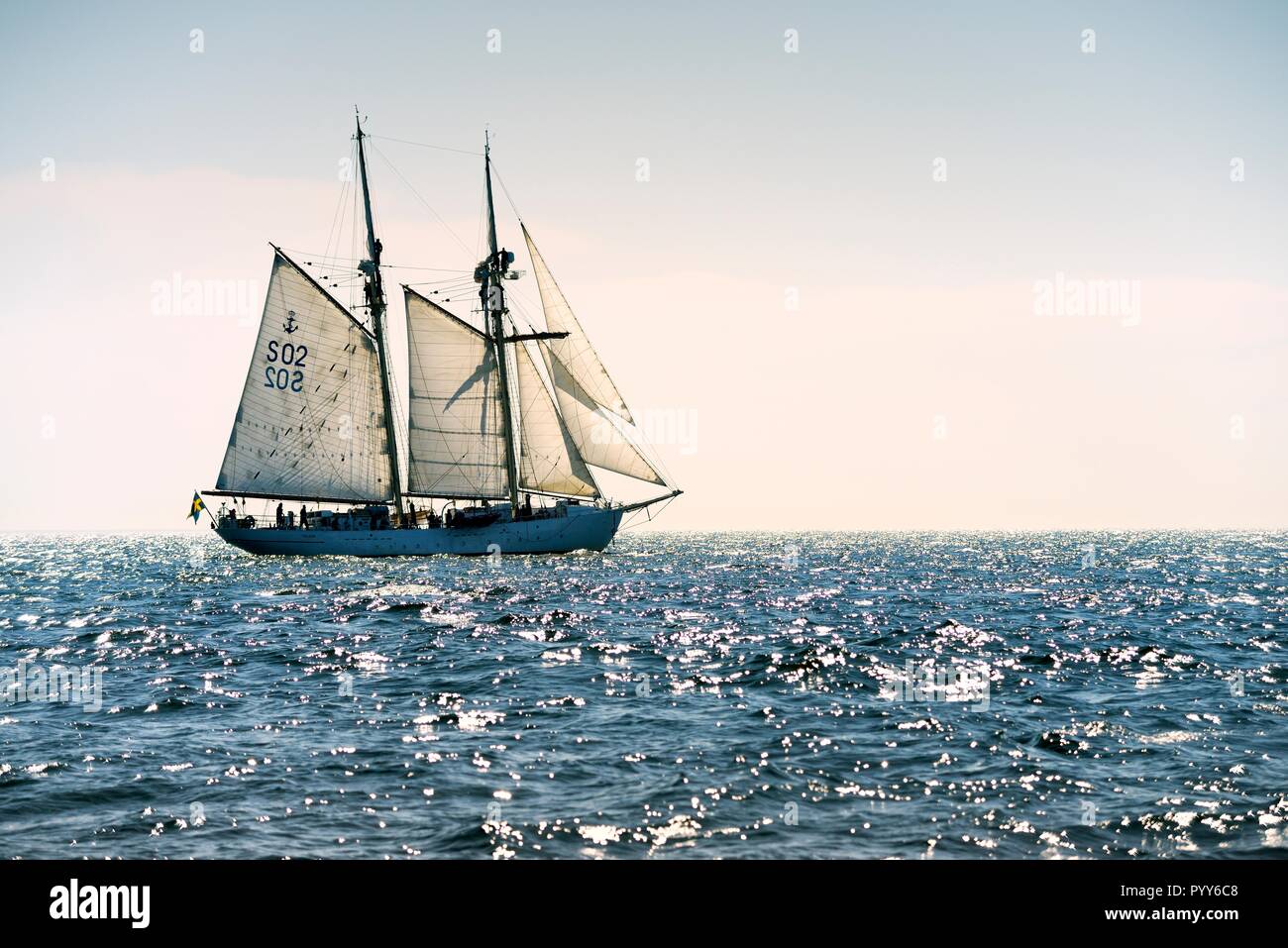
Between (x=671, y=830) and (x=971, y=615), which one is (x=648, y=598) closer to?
(x=971, y=615)

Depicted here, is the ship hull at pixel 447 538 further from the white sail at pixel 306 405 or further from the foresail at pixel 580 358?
the foresail at pixel 580 358

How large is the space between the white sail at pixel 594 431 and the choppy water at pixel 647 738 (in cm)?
4391

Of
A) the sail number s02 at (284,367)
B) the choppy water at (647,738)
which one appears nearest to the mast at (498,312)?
the sail number s02 at (284,367)

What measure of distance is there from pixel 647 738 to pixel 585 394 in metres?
65.6

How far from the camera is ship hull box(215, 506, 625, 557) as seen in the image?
89125 millimetres

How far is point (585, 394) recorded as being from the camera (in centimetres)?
8219

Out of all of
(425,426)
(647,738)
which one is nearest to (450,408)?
(425,426)

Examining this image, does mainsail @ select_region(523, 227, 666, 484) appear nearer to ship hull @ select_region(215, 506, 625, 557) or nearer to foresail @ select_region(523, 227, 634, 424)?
foresail @ select_region(523, 227, 634, 424)

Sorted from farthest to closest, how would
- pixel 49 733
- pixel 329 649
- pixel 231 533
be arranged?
pixel 231 533 < pixel 329 649 < pixel 49 733

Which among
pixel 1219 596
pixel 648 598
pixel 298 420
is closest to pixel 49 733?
pixel 648 598

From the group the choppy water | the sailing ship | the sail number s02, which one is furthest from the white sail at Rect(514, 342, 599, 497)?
the choppy water

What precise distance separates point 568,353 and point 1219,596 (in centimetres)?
4926

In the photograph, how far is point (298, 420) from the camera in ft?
262

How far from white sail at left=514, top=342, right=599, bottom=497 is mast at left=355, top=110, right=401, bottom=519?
36.3ft
